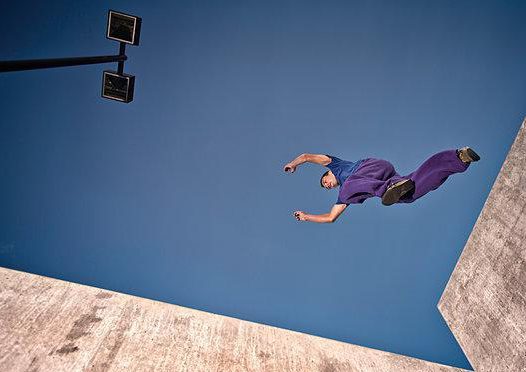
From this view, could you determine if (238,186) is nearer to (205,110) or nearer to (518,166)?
(205,110)

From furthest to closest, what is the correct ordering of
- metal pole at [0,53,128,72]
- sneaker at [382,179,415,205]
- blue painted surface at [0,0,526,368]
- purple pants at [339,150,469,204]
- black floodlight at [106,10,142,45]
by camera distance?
blue painted surface at [0,0,526,368], purple pants at [339,150,469,204], sneaker at [382,179,415,205], black floodlight at [106,10,142,45], metal pole at [0,53,128,72]

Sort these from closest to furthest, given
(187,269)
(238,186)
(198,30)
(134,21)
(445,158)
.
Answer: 1. (134,21)
2. (445,158)
3. (198,30)
4. (238,186)
5. (187,269)

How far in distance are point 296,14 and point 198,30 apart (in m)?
0.79

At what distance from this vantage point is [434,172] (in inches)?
128

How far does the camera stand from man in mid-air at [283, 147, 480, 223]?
10.4 ft

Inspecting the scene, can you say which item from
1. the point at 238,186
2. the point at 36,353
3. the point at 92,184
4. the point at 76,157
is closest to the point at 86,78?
the point at 76,157

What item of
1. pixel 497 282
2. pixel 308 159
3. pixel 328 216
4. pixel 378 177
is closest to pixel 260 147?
pixel 308 159

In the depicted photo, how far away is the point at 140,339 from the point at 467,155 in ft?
10.1

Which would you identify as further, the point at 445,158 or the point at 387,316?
the point at 387,316

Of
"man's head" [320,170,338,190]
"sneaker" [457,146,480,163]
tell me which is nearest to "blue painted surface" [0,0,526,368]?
"man's head" [320,170,338,190]

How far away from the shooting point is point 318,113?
3453 mm

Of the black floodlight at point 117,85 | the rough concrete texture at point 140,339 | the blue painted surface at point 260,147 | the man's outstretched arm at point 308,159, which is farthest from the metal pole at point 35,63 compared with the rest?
the rough concrete texture at point 140,339

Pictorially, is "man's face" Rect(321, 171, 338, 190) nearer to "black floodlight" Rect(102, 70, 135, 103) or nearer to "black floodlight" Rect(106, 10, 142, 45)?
"black floodlight" Rect(102, 70, 135, 103)

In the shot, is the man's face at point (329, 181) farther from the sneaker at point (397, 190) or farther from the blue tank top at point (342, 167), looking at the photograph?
the sneaker at point (397, 190)
